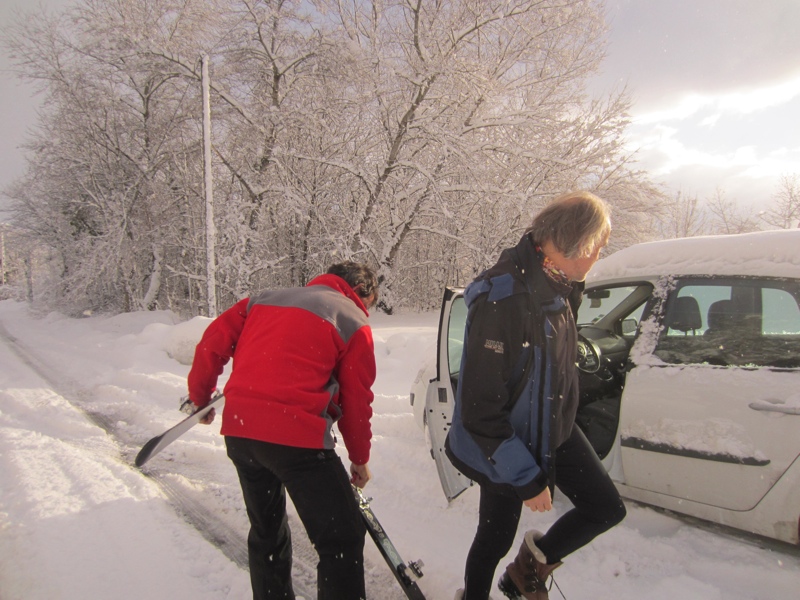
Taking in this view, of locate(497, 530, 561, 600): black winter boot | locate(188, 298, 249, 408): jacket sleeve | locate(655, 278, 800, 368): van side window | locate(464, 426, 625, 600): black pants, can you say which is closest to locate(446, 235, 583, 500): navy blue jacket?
locate(464, 426, 625, 600): black pants

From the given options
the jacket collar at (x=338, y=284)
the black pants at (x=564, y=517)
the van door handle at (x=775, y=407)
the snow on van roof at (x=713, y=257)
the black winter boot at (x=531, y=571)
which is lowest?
the black winter boot at (x=531, y=571)

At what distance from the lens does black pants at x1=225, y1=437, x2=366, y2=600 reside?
1.67m

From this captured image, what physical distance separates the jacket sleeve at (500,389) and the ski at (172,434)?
3.87ft

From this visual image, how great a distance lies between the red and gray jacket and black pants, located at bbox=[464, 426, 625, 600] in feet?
1.99

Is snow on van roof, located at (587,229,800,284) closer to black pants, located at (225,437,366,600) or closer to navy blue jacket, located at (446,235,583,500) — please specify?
navy blue jacket, located at (446,235,583,500)

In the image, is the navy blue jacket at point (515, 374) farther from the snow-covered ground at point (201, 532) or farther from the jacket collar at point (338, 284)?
the snow-covered ground at point (201, 532)

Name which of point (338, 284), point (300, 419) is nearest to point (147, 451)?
point (300, 419)

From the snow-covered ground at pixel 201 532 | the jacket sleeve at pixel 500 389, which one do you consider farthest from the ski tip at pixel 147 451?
the jacket sleeve at pixel 500 389

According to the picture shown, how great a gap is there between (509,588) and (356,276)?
5.41ft

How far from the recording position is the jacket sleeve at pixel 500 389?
1543 millimetres

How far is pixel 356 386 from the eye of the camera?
6.17 feet

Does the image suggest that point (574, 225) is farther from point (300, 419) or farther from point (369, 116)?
point (369, 116)

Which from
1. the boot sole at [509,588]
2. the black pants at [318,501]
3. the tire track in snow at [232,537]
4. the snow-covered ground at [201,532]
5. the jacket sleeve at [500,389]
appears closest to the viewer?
the jacket sleeve at [500,389]

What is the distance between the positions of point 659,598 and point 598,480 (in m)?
0.88
